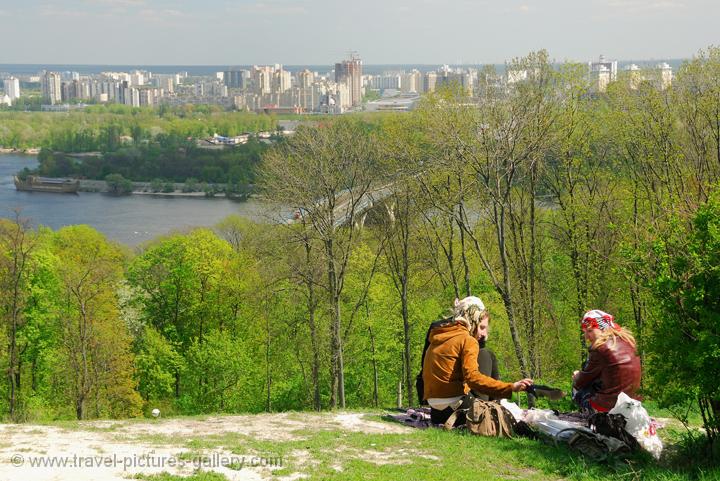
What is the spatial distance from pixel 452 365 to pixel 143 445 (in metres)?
2.71

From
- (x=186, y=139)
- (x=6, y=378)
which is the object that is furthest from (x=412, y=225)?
(x=186, y=139)

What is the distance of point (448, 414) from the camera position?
7.57 metres

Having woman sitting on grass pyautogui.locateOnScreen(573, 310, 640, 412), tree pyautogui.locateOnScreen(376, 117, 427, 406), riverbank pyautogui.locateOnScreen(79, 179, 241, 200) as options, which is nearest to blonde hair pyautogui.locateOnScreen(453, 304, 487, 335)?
woman sitting on grass pyautogui.locateOnScreen(573, 310, 640, 412)

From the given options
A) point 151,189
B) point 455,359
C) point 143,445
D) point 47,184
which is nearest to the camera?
point 143,445

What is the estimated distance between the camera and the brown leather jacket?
673 cm

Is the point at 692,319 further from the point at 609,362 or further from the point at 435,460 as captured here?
the point at 435,460

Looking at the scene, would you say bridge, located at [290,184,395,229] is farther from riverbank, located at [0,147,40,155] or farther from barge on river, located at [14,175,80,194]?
riverbank, located at [0,147,40,155]

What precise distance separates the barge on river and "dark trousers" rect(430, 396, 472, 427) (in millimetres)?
98297

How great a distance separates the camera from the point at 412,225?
20.6m

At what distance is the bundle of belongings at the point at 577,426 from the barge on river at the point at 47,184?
98794 millimetres

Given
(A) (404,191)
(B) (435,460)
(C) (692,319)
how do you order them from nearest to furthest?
1. (C) (692,319)
2. (B) (435,460)
3. (A) (404,191)

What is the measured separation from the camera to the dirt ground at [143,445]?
20.2 feet

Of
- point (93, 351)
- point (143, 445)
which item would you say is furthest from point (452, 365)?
point (93, 351)

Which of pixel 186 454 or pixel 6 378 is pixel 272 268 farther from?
pixel 186 454
